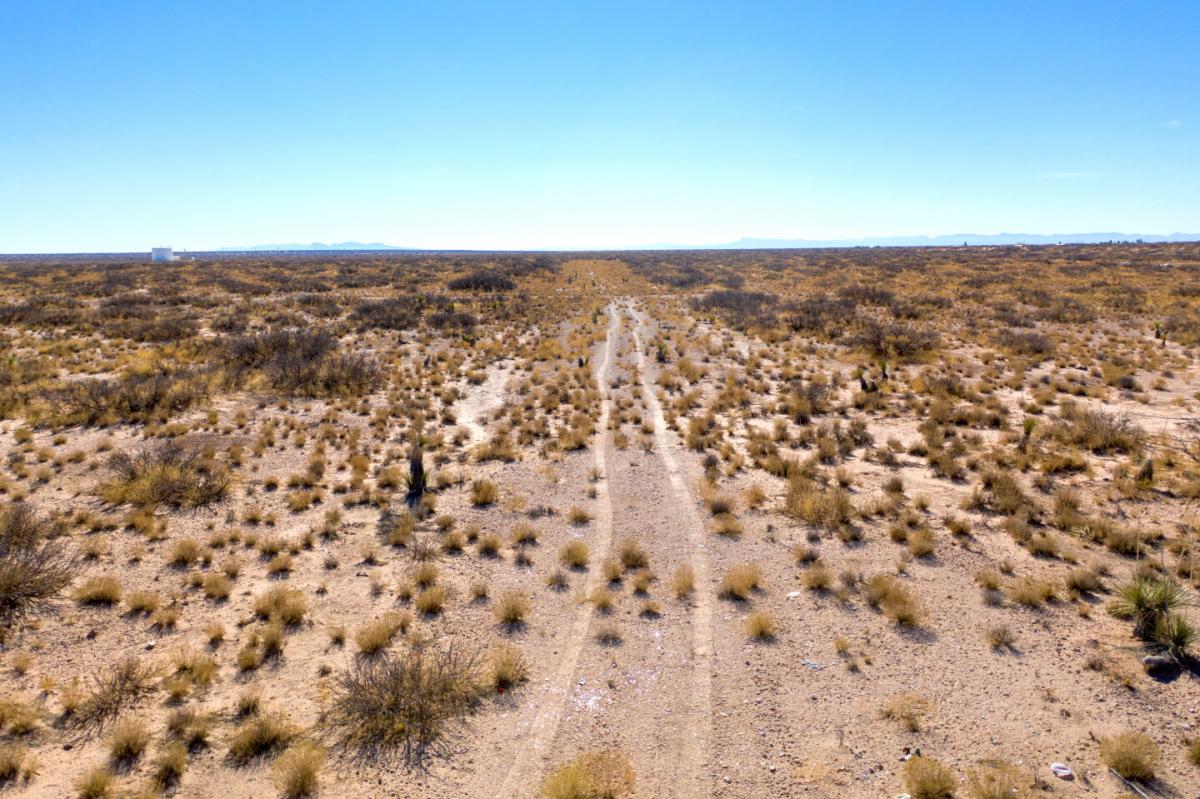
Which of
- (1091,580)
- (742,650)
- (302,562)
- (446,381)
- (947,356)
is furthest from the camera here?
(947,356)

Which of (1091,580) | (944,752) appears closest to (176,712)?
(944,752)

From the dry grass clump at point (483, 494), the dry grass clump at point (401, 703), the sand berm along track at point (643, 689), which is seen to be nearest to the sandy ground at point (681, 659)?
the sand berm along track at point (643, 689)

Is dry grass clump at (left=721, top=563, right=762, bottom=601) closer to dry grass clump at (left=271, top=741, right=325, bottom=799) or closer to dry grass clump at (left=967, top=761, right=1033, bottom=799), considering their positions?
dry grass clump at (left=967, top=761, right=1033, bottom=799)

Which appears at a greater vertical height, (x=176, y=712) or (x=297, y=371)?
(x=297, y=371)

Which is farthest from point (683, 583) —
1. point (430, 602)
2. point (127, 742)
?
point (127, 742)

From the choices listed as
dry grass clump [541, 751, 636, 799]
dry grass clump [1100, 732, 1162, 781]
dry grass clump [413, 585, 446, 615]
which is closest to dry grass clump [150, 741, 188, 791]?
dry grass clump [413, 585, 446, 615]

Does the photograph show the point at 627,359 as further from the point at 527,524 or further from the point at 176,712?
the point at 176,712

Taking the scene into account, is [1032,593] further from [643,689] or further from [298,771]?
[298,771]
